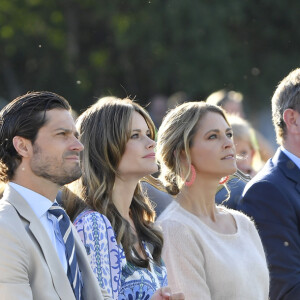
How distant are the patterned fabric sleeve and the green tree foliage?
55.5ft

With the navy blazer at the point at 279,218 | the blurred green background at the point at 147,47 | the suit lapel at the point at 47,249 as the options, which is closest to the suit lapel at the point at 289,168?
the navy blazer at the point at 279,218

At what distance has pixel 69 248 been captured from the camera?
4148 mm

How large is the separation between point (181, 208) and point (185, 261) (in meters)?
0.38

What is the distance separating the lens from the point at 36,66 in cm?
2542

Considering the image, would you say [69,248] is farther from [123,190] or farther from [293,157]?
[293,157]

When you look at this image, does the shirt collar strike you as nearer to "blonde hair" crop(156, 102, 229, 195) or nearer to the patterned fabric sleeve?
the patterned fabric sleeve

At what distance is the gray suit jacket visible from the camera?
12.4ft

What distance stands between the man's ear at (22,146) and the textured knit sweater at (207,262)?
1210 mm

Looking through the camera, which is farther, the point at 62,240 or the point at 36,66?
the point at 36,66

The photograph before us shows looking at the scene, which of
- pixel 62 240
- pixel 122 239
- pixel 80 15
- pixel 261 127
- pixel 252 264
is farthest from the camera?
pixel 80 15

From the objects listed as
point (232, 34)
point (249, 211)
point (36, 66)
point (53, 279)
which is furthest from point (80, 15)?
point (53, 279)

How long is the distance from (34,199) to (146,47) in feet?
61.0

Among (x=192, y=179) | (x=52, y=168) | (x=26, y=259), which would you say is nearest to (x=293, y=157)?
(x=192, y=179)

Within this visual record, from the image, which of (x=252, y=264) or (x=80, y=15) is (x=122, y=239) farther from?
(x=80, y=15)
